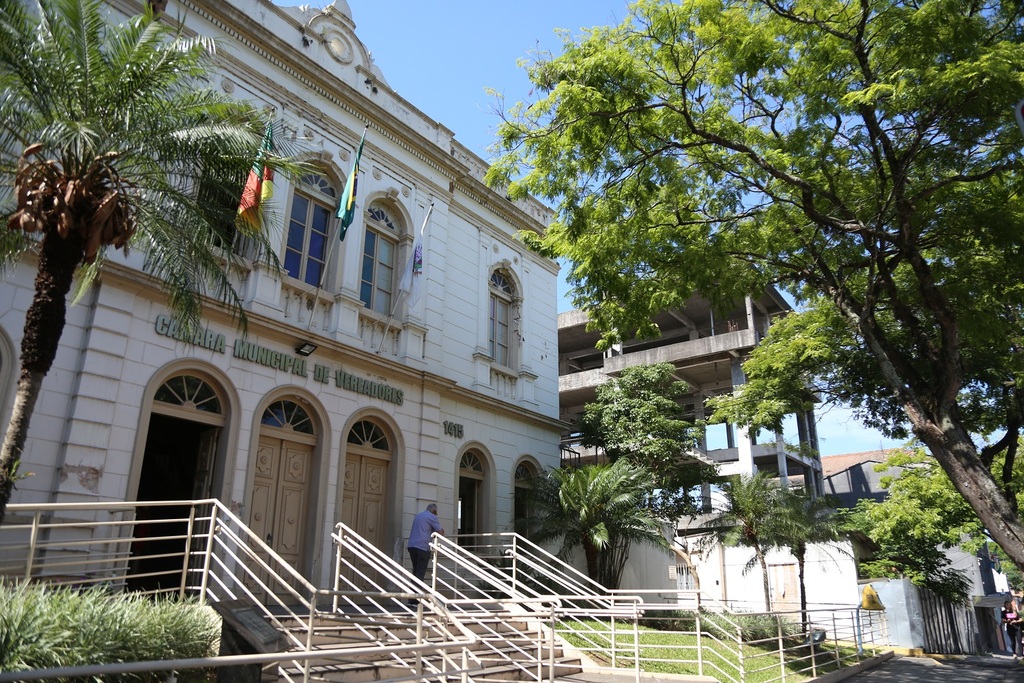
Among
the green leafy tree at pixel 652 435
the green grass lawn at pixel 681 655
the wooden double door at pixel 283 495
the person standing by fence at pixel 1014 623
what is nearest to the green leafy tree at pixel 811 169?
the green grass lawn at pixel 681 655

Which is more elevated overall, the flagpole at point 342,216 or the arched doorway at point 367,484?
the flagpole at point 342,216

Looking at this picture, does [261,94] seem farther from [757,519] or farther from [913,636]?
[913,636]

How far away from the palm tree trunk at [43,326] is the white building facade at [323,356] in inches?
108

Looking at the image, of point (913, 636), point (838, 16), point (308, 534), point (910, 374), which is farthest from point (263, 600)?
point (913, 636)

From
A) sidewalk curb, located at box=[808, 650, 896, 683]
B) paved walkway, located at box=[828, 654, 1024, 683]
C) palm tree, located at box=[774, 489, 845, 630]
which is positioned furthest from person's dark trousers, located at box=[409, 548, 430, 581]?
palm tree, located at box=[774, 489, 845, 630]

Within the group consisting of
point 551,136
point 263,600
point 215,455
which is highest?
point 551,136

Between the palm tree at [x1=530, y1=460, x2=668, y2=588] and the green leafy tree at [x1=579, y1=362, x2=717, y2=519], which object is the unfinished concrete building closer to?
the green leafy tree at [x1=579, y1=362, x2=717, y2=519]

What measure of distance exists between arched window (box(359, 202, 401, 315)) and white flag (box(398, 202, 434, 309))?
0.43 metres

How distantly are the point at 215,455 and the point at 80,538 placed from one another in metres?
2.31

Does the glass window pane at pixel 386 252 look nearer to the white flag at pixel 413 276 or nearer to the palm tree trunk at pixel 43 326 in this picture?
the white flag at pixel 413 276

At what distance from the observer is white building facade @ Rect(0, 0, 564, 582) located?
32.6 ft

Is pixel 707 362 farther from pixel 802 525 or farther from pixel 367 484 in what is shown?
pixel 367 484

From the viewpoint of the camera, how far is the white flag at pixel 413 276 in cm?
1454

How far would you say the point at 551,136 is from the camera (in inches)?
415
